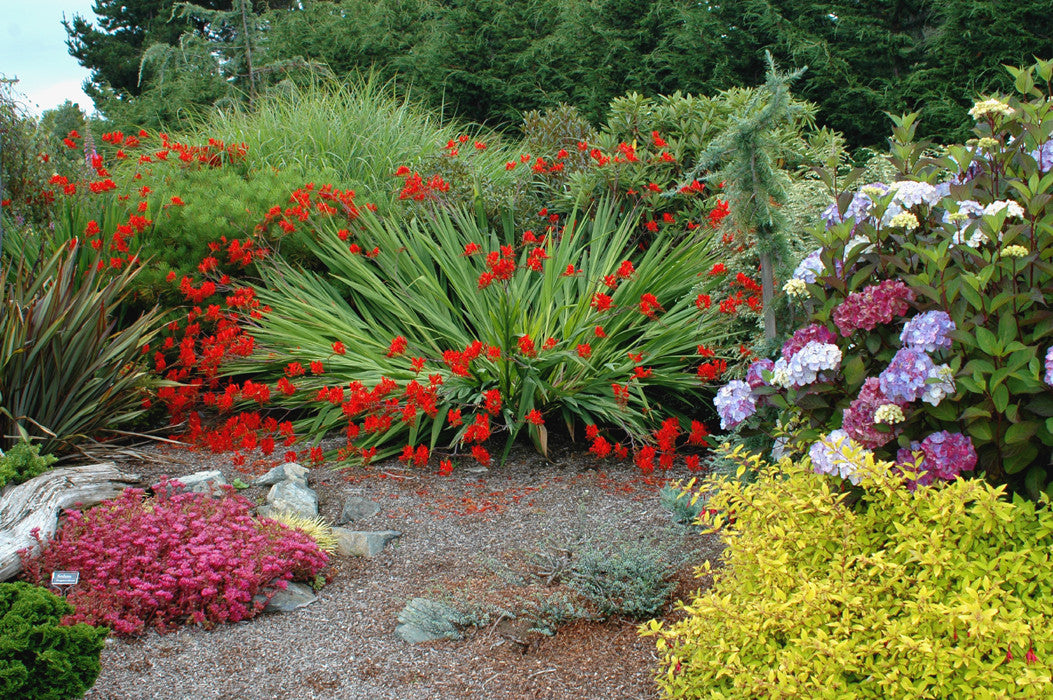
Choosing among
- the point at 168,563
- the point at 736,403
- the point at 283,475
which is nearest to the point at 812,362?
the point at 736,403

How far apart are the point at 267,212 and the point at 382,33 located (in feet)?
29.4

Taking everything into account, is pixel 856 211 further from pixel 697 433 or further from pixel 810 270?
pixel 697 433

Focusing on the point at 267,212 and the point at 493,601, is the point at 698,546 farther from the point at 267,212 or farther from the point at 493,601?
the point at 267,212

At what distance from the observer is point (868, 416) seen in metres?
2.50

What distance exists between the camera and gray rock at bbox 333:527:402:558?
12.1 ft

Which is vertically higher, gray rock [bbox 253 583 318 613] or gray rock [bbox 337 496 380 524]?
gray rock [bbox 253 583 318 613]

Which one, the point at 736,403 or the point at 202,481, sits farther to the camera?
the point at 202,481

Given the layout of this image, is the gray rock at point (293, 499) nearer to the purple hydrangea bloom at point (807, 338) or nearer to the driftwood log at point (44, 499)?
the driftwood log at point (44, 499)

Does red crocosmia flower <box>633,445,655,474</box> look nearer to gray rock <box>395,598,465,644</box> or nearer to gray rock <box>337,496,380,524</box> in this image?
gray rock <box>337,496,380,524</box>

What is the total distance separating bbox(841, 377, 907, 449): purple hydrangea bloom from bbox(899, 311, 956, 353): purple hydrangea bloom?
17cm

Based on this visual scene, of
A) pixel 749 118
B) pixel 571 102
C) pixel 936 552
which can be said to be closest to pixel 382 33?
pixel 571 102

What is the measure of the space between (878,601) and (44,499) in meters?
3.27

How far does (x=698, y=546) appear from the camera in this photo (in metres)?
3.52

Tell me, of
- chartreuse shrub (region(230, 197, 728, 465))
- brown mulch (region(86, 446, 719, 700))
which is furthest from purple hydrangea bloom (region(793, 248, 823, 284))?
chartreuse shrub (region(230, 197, 728, 465))
